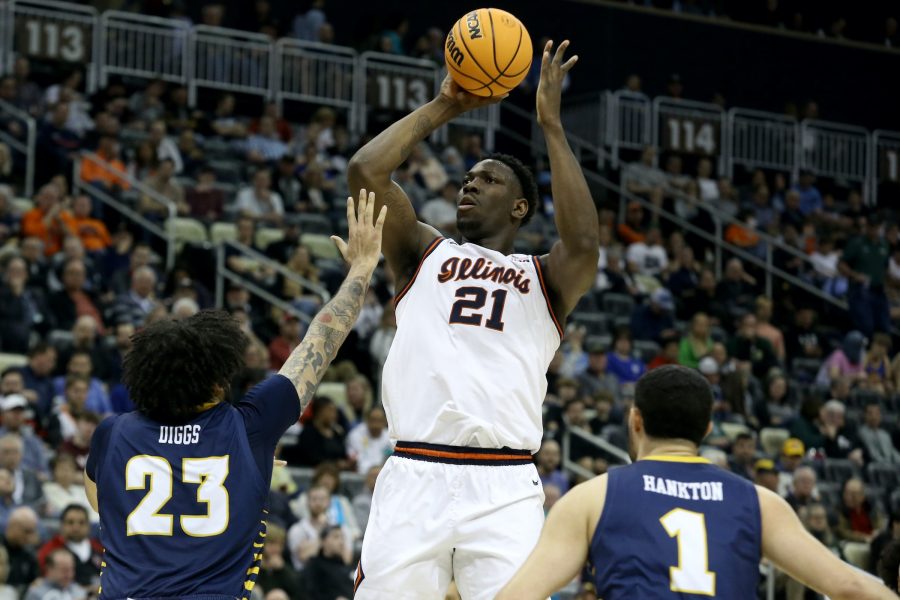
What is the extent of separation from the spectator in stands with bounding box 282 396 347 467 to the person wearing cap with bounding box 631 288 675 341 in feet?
19.1

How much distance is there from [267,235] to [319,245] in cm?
96

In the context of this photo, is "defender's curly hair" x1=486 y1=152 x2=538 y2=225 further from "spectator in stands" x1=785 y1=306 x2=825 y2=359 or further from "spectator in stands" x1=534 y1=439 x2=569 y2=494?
"spectator in stands" x1=785 y1=306 x2=825 y2=359

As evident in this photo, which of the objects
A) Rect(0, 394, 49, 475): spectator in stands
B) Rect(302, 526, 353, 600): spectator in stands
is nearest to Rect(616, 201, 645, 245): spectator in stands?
Rect(302, 526, 353, 600): spectator in stands

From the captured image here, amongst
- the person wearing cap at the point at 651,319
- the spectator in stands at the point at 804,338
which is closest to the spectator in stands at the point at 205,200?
the person wearing cap at the point at 651,319

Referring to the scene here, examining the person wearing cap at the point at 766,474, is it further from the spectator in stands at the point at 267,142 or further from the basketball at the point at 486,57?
the basketball at the point at 486,57

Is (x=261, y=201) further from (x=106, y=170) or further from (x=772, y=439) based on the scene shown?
(x=772, y=439)

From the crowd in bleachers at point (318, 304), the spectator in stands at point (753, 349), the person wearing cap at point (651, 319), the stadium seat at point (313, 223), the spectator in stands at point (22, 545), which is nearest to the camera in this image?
the spectator in stands at point (22, 545)

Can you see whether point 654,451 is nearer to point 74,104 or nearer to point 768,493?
point 768,493

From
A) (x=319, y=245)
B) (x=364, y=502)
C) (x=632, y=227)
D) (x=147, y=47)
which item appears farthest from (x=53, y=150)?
(x=632, y=227)

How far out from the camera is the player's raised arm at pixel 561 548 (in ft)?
16.6

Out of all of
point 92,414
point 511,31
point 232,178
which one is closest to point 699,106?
point 232,178

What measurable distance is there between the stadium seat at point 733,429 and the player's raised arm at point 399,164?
10924mm

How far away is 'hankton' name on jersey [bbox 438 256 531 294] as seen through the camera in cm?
A: 672

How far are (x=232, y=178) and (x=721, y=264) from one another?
7.92m
